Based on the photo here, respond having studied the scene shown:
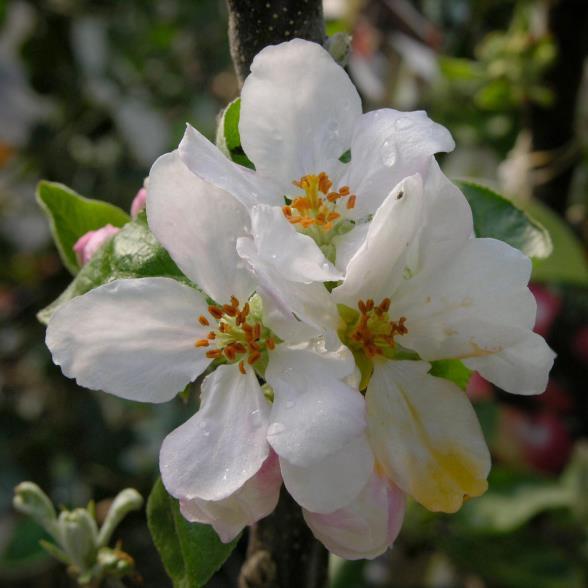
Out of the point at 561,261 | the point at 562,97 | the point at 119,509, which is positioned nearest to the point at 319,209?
the point at 119,509

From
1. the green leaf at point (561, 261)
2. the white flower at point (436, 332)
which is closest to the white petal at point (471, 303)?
the white flower at point (436, 332)

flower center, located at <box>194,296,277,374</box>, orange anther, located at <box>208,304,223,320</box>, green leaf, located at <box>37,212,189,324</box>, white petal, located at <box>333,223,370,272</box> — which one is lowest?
flower center, located at <box>194,296,277,374</box>

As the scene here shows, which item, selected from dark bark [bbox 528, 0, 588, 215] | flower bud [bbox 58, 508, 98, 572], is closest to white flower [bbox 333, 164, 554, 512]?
flower bud [bbox 58, 508, 98, 572]

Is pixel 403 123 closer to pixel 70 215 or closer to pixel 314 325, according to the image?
pixel 314 325

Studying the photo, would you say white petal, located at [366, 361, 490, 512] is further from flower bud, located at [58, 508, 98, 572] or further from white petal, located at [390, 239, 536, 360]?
flower bud, located at [58, 508, 98, 572]

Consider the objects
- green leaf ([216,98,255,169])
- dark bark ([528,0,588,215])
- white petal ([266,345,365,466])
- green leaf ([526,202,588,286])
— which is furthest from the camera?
dark bark ([528,0,588,215])
